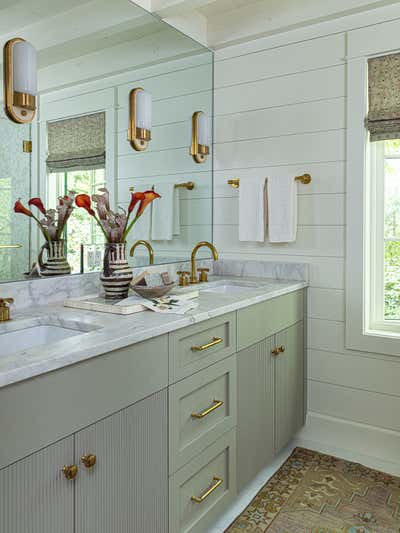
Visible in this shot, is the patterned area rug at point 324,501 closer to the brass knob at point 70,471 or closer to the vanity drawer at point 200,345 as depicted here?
the vanity drawer at point 200,345

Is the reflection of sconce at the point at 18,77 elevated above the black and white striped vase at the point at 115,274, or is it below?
above

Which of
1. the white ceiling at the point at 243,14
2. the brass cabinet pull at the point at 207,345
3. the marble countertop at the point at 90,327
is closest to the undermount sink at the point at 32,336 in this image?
the marble countertop at the point at 90,327

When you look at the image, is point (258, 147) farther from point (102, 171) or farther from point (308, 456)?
point (308, 456)

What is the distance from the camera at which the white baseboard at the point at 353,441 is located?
2287 mm

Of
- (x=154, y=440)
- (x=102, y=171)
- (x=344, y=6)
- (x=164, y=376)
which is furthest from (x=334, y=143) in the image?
(x=154, y=440)

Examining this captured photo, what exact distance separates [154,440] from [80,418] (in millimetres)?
335

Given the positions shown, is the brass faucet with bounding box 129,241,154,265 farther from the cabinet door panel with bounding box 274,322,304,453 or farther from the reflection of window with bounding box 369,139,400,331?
the reflection of window with bounding box 369,139,400,331

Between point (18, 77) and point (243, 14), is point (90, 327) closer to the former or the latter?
point (18, 77)

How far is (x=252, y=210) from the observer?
8.65 feet

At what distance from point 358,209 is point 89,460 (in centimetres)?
182

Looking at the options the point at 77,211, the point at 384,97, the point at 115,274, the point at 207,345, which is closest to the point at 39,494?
the point at 207,345

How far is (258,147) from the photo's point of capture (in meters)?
2.67

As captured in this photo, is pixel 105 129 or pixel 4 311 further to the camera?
pixel 105 129

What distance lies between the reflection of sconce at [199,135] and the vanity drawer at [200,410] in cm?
137
